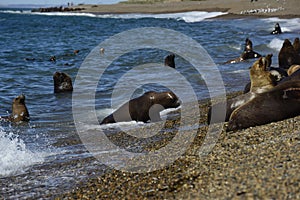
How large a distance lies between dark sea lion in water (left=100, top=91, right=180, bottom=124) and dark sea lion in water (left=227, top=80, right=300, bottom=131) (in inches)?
95.0

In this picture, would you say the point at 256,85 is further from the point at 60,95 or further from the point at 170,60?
the point at 170,60

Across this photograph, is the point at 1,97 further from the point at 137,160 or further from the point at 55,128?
the point at 137,160

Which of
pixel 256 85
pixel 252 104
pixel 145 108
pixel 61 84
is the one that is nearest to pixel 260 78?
pixel 256 85

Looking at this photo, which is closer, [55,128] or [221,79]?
[55,128]

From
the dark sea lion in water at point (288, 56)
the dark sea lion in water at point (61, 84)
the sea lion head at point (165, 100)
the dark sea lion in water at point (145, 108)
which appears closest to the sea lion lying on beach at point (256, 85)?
the dark sea lion in water at point (145, 108)

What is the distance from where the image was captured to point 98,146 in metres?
6.55

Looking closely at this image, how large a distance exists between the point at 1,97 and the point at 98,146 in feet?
19.0

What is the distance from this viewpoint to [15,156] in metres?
6.18

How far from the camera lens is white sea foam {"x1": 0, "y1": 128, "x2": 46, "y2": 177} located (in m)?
5.68

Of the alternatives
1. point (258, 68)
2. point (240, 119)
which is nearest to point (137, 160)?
point (240, 119)

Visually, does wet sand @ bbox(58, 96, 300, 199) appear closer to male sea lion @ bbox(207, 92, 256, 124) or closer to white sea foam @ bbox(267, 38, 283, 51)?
male sea lion @ bbox(207, 92, 256, 124)

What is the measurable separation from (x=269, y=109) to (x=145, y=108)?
3.08m

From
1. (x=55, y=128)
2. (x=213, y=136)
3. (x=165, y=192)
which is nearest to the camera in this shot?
(x=165, y=192)

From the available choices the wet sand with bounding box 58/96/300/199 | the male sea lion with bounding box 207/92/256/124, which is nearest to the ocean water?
the wet sand with bounding box 58/96/300/199
